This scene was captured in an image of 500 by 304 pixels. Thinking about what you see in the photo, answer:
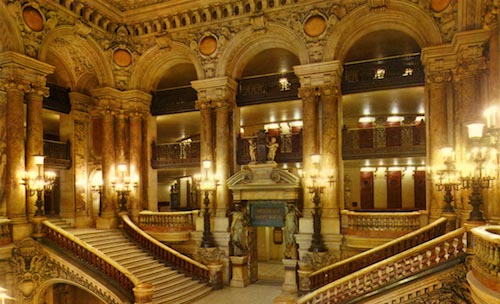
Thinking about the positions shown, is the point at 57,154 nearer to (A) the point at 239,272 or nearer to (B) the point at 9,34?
(B) the point at 9,34

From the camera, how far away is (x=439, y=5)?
37.0ft

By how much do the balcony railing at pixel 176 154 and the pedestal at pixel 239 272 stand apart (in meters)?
3.94

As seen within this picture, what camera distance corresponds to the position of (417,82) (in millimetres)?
12250

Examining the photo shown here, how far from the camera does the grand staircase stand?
442 inches

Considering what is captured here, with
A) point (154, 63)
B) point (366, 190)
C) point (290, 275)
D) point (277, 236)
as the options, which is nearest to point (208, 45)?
point (154, 63)

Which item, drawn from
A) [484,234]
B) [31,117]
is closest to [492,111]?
[484,234]

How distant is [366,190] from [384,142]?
6280mm

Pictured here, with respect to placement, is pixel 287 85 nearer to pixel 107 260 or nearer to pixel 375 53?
pixel 375 53

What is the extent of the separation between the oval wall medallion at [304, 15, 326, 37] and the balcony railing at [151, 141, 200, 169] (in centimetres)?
574

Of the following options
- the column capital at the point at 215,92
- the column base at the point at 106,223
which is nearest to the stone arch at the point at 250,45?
the column capital at the point at 215,92

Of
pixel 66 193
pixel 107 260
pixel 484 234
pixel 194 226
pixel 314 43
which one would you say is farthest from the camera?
pixel 66 193

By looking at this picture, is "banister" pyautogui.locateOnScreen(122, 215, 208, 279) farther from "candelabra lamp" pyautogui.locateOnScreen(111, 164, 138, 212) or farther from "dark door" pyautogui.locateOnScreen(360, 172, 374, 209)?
"dark door" pyautogui.locateOnScreen(360, 172, 374, 209)

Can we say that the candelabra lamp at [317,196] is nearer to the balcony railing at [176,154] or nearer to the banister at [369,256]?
the banister at [369,256]

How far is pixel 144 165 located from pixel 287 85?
20.9 ft
